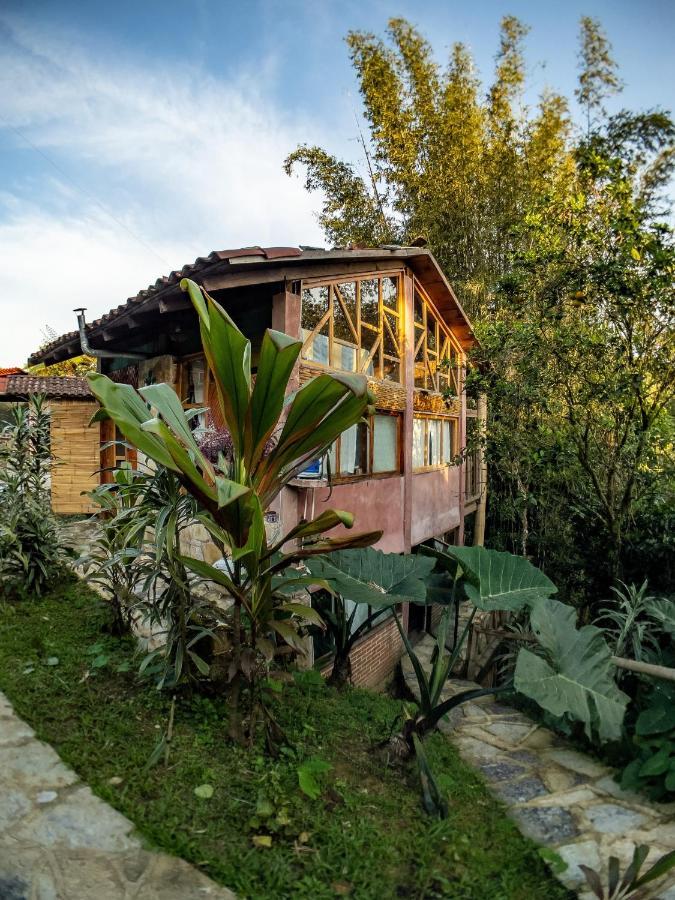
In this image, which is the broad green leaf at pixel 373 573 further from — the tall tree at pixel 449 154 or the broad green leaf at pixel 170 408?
the tall tree at pixel 449 154

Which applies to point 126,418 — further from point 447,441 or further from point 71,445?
point 447,441

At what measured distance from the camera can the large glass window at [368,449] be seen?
593 cm

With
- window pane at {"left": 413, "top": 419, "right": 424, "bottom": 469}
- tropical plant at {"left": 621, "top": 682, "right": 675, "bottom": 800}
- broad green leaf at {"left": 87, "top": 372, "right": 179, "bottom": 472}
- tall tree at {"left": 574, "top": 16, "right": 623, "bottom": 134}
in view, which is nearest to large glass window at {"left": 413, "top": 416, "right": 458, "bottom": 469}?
window pane at {"left": 413, "top": 419, "right": 424, "bottom": 469}

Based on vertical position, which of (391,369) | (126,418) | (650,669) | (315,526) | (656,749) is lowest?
(656,749)

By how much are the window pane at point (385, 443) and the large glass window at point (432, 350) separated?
1.09 m

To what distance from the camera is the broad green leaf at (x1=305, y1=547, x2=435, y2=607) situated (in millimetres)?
3635

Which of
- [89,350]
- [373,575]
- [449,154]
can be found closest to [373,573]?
[373,575]

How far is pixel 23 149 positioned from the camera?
725cm

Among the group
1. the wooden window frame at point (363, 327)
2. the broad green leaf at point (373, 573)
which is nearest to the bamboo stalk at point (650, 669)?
the broad green leaf at point (373, 573)

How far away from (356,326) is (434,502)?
3.85m

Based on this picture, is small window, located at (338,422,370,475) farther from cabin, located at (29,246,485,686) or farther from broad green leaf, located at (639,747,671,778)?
broad green leaf, located at (639,747,671,778)

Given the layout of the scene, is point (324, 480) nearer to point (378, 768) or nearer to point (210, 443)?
point (210, 443)

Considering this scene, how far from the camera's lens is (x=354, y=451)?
6316 mm

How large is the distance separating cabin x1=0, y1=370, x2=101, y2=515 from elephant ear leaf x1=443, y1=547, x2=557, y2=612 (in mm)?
6124
